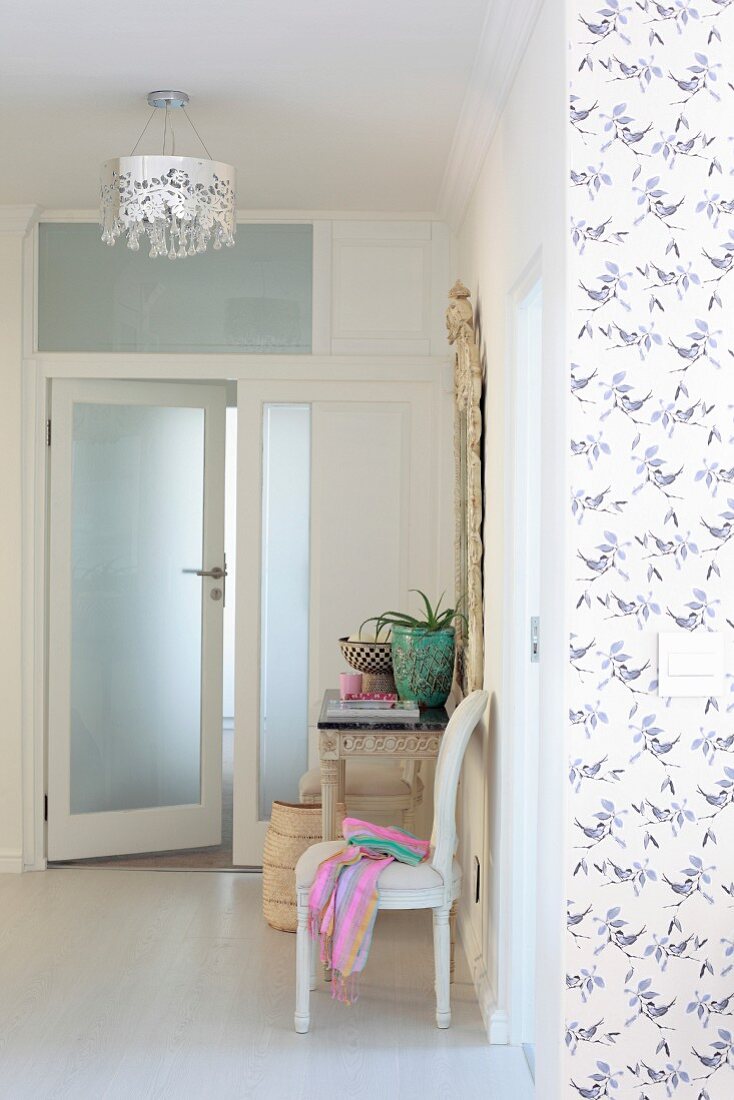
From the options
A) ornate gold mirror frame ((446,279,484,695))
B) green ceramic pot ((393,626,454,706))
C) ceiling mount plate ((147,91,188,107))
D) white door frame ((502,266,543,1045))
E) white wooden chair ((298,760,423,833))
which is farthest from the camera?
white wooden chair ((298,760,423,833))

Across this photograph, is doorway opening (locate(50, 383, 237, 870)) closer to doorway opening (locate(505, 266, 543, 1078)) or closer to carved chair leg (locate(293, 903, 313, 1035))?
carved chair leg (locate(293, 903, 313, 1035))

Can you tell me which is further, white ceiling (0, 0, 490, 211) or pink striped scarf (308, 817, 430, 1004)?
pink striped scarf (308, 817, 430, 1004)

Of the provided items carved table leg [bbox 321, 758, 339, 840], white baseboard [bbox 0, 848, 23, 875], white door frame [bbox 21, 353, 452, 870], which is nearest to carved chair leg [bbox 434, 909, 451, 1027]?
carved table leg [bbox 321, 758, 339, 840]

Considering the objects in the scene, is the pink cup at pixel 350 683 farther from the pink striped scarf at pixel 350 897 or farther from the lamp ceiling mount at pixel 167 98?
the lamp ceiling mount at pixel 167 98

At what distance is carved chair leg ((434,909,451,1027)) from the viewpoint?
10.6 ft

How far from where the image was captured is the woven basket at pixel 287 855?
3.97 meters

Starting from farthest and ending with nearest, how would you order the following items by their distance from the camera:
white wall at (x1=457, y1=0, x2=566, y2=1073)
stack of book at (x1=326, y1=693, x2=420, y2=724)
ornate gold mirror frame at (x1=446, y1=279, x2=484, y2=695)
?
stack of book at (x1=326, y1=693, x2=420, y2=724) < ornate gold mirror frame at (x1=446, y1=279, x2=484, y2=695) < white wall at (x1=457, y1=0, x2=566, y2=1073)

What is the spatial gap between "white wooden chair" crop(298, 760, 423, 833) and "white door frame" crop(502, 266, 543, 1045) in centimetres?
110

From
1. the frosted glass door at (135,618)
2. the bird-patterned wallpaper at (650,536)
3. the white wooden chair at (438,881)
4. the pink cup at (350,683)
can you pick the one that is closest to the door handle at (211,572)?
the frosted glass door at (135,618)

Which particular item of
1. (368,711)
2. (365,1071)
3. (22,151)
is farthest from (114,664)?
(365,1071)

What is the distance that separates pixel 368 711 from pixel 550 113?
1.97 metres

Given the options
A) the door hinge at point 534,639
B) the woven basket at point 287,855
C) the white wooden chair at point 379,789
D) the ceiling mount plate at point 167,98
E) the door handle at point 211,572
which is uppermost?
the ceiling mount plate at point 167,98

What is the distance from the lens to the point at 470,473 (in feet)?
11.6

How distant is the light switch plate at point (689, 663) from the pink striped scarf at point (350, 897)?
135cm
